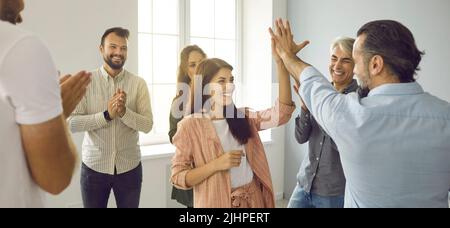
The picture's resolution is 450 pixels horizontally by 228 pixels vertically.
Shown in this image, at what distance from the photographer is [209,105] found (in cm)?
160

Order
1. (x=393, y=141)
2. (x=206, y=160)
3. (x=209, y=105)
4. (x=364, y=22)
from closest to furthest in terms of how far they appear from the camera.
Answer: (x=393, y=141)
(x=206, y=160)
(x=209, y=105)
(x=364, y=22)

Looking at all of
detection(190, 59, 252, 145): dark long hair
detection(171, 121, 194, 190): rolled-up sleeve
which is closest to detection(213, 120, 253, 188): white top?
detection(190, 59, 252, 145): dark long hair

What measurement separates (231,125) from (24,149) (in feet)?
2.90

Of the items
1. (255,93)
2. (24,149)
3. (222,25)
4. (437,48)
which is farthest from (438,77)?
(24,149)

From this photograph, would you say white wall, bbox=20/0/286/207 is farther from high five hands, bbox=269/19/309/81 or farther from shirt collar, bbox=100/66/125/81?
high five hands, bbox=269/19/309/81

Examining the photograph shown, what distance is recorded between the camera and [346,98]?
1.09m

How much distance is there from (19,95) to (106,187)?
150cm

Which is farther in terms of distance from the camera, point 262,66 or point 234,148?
point 262,66

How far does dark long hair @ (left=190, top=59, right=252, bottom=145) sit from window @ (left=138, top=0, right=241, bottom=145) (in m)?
1.67

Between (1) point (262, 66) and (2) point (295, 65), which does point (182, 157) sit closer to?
(2) point (295, 65)

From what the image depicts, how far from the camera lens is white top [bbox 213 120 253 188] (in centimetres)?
150

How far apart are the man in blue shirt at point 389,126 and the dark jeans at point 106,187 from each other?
1351 mm

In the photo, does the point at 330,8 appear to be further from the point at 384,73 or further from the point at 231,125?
the point at 384,73

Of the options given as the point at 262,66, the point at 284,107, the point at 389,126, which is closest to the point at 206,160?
the point at 284,107
